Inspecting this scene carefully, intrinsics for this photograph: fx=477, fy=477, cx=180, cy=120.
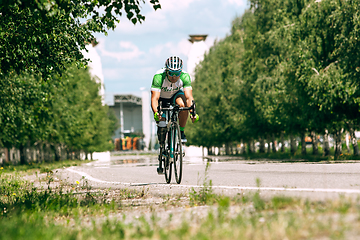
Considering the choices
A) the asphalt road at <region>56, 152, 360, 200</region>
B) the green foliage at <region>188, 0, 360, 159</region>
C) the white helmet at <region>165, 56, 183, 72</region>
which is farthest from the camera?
the green foliage at <region>188, 0, 360, 159</region>

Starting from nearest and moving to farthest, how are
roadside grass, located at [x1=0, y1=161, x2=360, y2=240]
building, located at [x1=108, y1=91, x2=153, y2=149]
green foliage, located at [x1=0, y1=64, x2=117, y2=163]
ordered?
1. roadside grass, located at [x1=0, y1=161, x2=360, y2=240]
2. green foliage, located at [x1=0, y1=64, x2=117, y2=163]
3. building, located at [x1=108, y1=91, x2=153, y2=149]

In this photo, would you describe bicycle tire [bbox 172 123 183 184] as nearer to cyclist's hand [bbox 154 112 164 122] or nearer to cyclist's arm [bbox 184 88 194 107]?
cyclist's hand [bbox 154 112 164 122]

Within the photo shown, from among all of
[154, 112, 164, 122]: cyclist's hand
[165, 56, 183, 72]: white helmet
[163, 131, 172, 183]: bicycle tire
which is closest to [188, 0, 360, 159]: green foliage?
[163, 131, 172, 183]: bicycle tire

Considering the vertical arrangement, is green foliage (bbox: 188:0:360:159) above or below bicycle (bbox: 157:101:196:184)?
above

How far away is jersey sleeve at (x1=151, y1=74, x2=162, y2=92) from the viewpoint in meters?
8.59

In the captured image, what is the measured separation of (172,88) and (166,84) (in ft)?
0.44

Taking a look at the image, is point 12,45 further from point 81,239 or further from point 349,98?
point 349,98

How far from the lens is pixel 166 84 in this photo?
28.5 ft

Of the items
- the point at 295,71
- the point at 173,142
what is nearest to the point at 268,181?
the point at 173,142

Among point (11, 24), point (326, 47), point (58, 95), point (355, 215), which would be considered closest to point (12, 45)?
point (11, 24)

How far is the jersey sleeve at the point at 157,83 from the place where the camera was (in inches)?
338

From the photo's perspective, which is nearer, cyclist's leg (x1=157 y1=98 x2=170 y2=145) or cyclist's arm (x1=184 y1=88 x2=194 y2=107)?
cyclist's arm (x1=184 y1=88 x2=194 y2=107)

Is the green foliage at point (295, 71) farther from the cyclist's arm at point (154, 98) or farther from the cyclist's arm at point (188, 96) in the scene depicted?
the cyclist's arm at point (154, 98)

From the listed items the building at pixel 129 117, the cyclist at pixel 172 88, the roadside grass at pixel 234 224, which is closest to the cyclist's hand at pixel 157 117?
the cyclist at pixel 172 88
